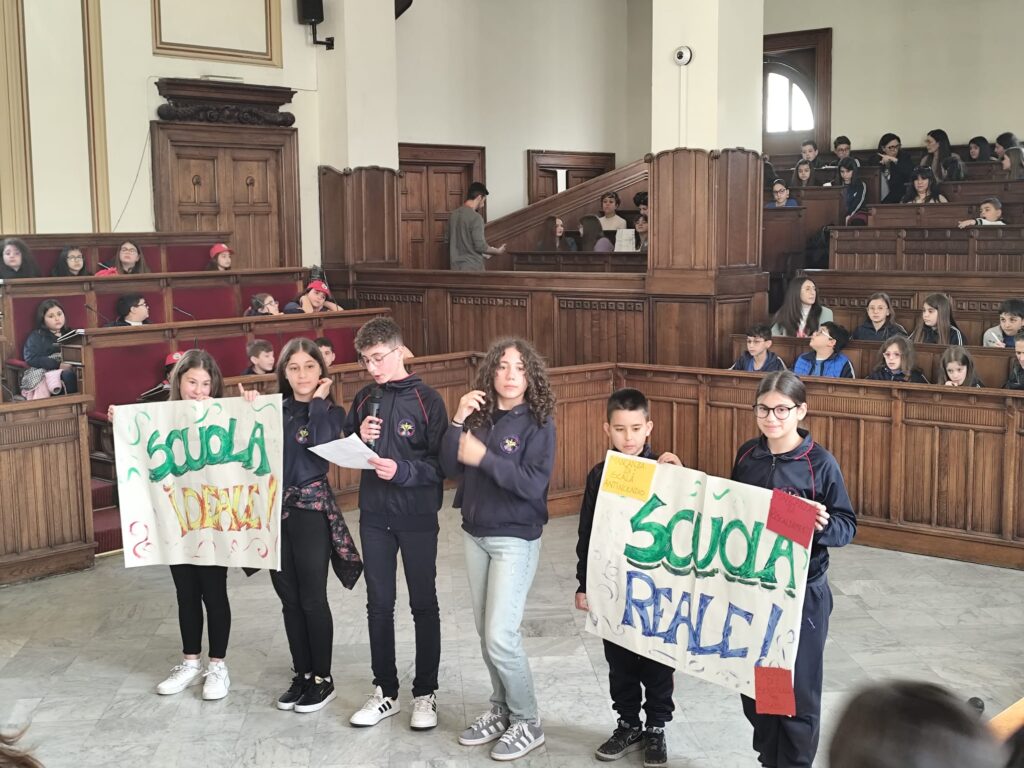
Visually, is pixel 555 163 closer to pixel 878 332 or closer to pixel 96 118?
pixel 96 118

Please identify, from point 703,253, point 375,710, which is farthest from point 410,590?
point 703,253

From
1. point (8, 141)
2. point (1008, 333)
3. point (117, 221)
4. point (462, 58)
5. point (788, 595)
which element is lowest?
point (788, 595)

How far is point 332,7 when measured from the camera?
1205 centimetres

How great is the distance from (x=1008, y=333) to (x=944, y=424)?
1485 millimetres

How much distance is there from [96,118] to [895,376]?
25.3ft

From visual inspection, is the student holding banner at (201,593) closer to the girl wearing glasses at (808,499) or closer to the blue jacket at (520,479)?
the blue jacket at (520,479)

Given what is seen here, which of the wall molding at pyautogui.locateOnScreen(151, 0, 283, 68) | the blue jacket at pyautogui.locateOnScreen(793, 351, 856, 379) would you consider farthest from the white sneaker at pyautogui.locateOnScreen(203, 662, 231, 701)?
the wall molding at pyautogui.locateOnScreen(151, 0, 283, 68)

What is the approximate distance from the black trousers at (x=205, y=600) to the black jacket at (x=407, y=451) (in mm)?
827

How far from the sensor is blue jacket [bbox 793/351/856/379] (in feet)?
25.4

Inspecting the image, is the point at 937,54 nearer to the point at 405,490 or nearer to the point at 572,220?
the point at 572,220

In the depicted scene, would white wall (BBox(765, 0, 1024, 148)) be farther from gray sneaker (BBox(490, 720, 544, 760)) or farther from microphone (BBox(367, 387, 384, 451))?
gray sneaker (BBox(490, 720, 544, 760))

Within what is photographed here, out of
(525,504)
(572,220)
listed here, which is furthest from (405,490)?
(572,220)

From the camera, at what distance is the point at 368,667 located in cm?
522

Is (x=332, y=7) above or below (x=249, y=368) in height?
above
